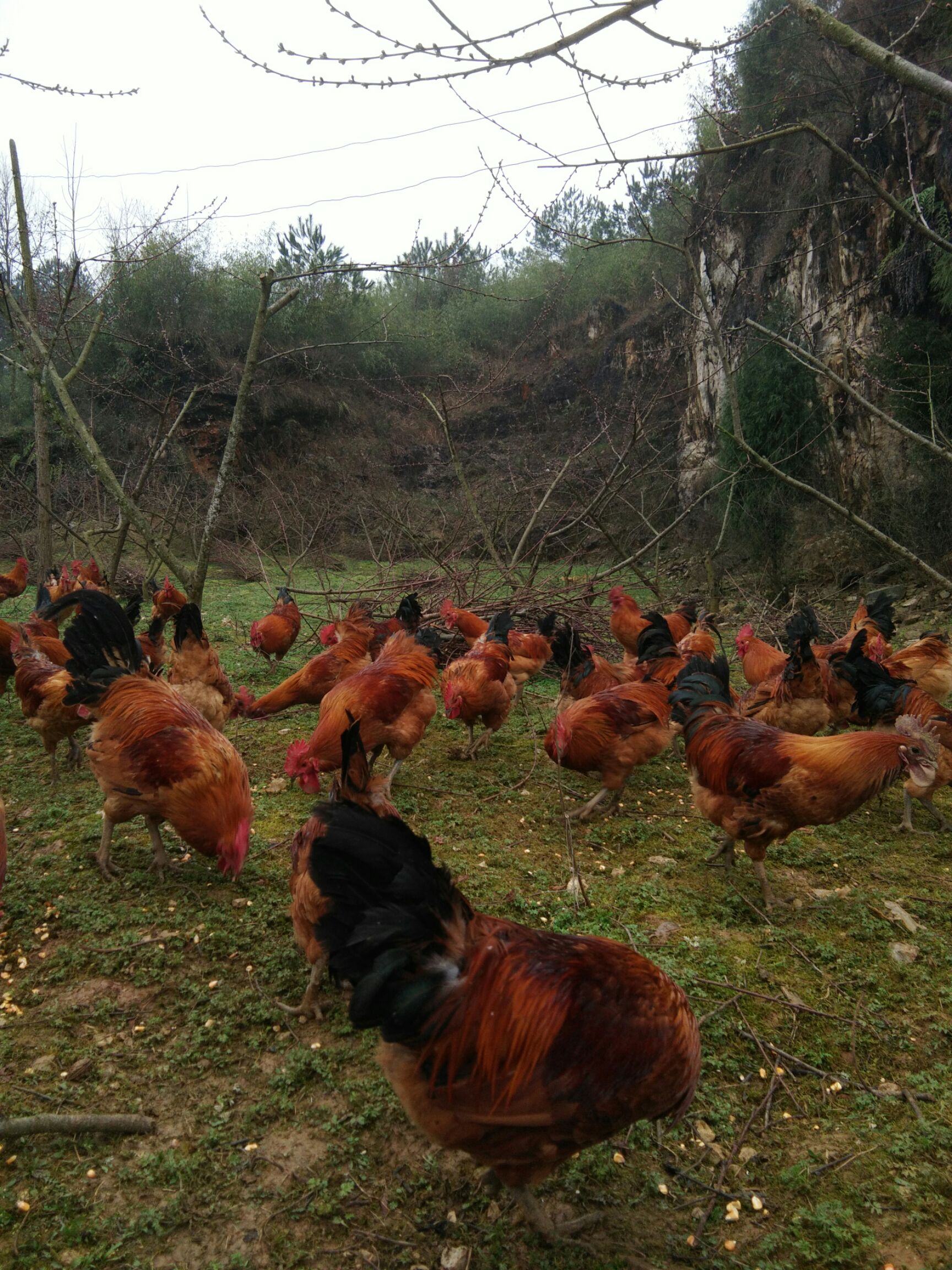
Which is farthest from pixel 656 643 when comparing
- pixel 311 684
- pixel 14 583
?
pixel 14 583

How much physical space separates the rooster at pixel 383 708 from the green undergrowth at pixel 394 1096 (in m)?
0.63

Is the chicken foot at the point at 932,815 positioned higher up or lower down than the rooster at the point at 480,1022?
lower down

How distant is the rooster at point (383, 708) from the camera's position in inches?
193

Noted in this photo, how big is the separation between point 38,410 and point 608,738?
8.35 m

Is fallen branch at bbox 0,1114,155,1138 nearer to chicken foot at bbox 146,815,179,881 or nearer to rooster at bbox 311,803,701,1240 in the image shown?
rooster at bbox 311,803,701,1240

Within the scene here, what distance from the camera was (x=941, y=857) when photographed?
15.7 ft

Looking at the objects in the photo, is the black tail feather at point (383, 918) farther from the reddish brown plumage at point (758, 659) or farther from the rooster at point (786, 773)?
the reddish brown plumage at point (758, 659)

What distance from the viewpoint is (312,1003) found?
125 inches

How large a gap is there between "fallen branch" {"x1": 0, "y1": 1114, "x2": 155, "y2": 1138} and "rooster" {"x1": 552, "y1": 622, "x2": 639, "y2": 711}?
4.55m

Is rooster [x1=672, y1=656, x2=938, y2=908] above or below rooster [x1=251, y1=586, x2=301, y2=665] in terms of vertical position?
below

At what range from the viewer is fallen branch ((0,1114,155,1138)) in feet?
7.88

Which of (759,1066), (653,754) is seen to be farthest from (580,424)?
(759,1066)

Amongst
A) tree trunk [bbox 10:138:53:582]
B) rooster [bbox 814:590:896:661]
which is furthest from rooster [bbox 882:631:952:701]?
tree trunk [bbox 10:138:53:582]

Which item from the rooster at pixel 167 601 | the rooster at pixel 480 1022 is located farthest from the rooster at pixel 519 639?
the rooster at pixel 480 1022
